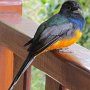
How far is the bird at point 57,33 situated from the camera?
1024mm

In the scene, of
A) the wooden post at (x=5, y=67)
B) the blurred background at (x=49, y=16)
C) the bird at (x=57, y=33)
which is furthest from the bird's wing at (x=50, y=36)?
the blurred background at (x=49, y=16)

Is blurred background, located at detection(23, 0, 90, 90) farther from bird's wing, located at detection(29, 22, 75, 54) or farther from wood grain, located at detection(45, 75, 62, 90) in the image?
wood grain, located at detection(45, 75, 62, 90)

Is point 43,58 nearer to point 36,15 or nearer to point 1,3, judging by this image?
point 1,3

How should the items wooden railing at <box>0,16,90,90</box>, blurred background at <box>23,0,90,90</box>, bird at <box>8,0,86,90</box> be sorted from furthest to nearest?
blurred background at <box>23,0,90,90</box>
bird at <box>8,0,86,90</box>
wooden railing at <box>0,16,90,90</box>

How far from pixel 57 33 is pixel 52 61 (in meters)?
0.17

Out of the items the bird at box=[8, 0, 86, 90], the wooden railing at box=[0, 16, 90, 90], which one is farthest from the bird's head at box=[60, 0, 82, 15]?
the wooden railing at box=[0, 16, 90, 90]

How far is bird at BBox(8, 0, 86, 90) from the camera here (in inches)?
40.3

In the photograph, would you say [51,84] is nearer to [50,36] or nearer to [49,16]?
[50,36]

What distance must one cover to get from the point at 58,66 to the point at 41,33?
175mm

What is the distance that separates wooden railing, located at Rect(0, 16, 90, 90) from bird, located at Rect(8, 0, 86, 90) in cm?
3

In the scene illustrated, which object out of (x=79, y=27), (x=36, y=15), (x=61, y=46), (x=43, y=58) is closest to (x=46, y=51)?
(x=43, y=58)

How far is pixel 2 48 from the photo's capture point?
4.25 feet

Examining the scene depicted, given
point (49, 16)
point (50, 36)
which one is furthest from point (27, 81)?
point (49, 16)

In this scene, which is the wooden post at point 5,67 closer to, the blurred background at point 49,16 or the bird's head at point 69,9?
the bird's head at point 69,9
